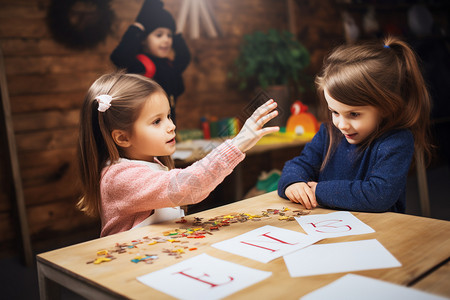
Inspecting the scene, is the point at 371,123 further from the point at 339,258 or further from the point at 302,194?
the point at 339,258

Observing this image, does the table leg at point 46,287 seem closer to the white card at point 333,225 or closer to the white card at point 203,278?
the white card at point 203,278

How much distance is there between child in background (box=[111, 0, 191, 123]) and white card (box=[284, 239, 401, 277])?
2.19 metres

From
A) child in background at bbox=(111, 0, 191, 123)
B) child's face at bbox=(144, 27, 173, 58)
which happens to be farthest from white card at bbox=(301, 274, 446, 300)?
child's face at bbox=(144, 27, 173, 58)

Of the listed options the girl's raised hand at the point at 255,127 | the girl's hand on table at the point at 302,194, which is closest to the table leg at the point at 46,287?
the girl's raised hand at the point at 255,127

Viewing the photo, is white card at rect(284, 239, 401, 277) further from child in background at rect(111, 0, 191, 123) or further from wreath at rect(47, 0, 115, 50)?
wreath at rect(47, 0, 115, 50)

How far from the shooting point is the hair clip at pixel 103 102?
129 centimetres

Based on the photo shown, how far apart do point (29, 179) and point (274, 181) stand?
1.67 m

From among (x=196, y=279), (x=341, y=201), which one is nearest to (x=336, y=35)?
(x=341, y=201)

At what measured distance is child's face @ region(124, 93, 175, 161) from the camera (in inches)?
51.9

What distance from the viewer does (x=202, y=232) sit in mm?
1104

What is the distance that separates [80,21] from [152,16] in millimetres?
563

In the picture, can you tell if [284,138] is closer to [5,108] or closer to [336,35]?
[5,108]

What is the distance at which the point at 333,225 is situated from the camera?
3.64 feet

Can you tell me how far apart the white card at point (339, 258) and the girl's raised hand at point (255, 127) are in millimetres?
314
